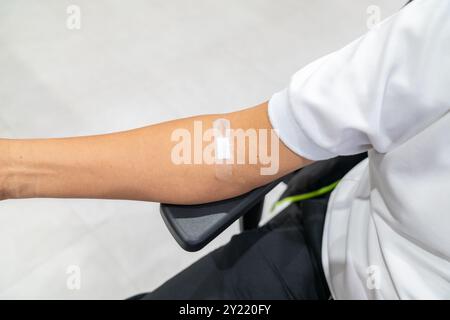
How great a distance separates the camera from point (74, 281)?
121 cm

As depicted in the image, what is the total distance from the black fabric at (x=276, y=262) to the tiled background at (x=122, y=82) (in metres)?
0.52

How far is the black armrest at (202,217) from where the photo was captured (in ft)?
2.00

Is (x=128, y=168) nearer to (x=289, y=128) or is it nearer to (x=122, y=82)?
(x=289, y=128)

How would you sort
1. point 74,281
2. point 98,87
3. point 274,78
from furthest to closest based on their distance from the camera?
point 274,78 < point 98,87 < point 74,281

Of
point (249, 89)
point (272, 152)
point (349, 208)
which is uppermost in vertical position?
point (249, 89)

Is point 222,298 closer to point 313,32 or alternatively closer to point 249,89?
point 249,89

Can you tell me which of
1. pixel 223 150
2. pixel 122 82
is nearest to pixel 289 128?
pixel 223 150

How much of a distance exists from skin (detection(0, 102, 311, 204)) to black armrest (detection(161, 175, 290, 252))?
1 centimetres

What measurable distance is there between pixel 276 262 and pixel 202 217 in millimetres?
226

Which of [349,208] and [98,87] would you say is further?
[98,87]

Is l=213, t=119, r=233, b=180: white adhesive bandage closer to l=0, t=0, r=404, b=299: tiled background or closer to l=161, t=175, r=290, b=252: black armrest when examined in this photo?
l=161, t=175, r=290, b=252: black armrest

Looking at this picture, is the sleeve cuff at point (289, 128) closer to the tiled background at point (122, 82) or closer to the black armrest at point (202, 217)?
the black armrest at point (202, 217)

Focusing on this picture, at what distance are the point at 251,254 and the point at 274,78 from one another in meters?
1.09
